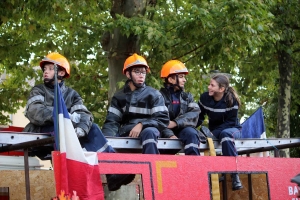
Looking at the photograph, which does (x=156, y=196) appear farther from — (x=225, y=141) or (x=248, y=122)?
(x=248, y=122)

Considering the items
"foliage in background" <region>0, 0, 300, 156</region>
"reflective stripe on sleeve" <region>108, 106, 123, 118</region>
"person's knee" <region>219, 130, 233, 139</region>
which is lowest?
"person's knee" <region>219, 130, 233, 139</region>

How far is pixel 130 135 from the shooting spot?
7.13 metres

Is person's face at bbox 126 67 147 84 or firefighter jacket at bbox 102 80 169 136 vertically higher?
person's face at bbox 126 67 147 84

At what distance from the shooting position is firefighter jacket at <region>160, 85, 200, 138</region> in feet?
25.2

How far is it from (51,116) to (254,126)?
11.6ft

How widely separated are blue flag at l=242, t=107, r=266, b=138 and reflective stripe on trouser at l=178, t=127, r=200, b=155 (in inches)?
70.0

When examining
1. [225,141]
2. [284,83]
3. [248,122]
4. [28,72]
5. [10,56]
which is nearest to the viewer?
[225,141]

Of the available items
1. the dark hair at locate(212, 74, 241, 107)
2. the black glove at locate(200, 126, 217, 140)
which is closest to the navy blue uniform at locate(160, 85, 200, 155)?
the black glove at locate(200, 126, 217, 140)

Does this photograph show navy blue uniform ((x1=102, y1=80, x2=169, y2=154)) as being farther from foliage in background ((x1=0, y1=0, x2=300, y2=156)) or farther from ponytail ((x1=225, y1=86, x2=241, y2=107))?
foliage in background ((x1=0, y1=0, x2=300, y2=156))

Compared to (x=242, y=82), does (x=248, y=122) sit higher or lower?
lower

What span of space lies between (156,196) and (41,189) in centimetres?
180

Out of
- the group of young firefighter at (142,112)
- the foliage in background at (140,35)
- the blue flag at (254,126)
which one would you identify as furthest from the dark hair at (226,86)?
the foliage in background at (140,35)

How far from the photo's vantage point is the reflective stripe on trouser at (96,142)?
20.4 ft

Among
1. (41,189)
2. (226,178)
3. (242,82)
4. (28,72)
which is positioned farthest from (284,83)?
(41,189)
